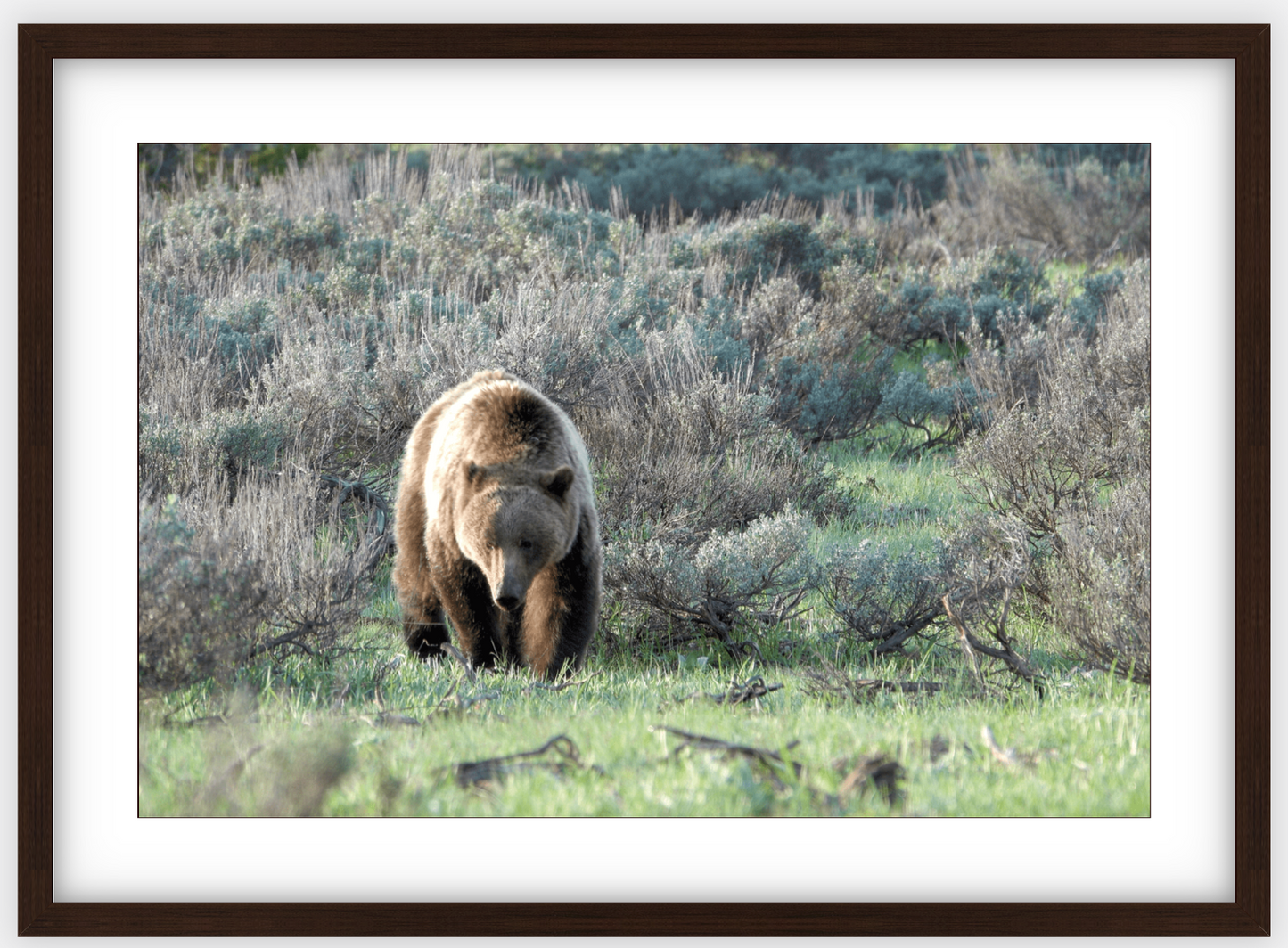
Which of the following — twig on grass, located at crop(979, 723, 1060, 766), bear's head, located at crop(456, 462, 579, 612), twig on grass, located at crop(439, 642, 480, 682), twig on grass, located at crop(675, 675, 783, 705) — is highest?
bear's head, located at crop(456, 462, 579, 612)

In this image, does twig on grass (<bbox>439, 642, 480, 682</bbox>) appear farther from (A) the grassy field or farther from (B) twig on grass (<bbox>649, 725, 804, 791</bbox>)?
(B) twig on grass (<bbox>649, 725, 804, 791</bbox>)

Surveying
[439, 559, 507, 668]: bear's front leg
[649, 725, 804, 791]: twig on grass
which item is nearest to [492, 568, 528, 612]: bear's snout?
[439, 559, 507, 668]: bear's front leg

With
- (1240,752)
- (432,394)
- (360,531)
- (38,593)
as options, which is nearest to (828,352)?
(432,394)

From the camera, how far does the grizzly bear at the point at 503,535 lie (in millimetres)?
5477

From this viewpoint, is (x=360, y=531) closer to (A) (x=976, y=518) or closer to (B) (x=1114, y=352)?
(A) (x=976, y=518)

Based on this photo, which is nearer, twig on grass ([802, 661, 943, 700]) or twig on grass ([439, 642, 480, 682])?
twig on grass ([802, 661, 943, 700])

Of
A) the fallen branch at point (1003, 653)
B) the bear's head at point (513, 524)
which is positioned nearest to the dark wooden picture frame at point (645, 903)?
the fallen branch at point (1003, 653)

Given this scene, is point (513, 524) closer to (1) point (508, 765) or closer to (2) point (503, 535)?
(2) point (503, 535)

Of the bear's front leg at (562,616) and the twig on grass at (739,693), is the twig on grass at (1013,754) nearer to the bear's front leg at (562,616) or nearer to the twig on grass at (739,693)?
the twig on grass at (739,693)

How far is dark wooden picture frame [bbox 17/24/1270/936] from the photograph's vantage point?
4.01 meters

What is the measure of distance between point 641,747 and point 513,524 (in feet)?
5.04

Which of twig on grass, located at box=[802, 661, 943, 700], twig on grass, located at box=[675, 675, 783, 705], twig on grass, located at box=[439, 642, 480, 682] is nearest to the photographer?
twig on grass, located at box=[675, 675, 783, 705]

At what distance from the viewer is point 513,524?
542 centimetres

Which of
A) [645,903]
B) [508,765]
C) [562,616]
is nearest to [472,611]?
[562,616]
